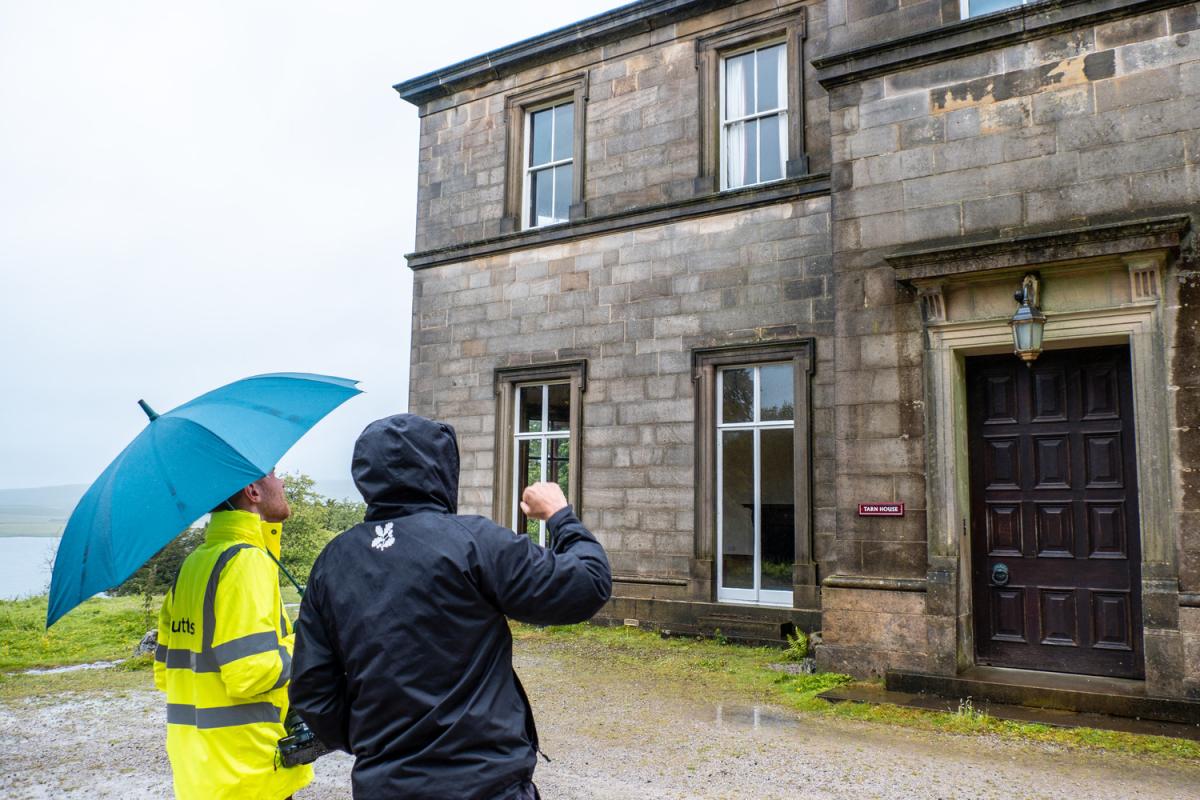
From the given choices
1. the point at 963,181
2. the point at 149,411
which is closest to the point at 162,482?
the point at 149,411

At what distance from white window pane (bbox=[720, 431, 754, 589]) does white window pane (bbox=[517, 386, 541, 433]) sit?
9.17 feet

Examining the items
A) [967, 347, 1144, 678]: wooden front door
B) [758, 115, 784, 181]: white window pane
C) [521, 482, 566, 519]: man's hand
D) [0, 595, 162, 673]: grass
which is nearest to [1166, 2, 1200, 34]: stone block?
[967, 347, 1144, 678]: wooden front door

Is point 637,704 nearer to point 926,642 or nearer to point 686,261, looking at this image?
point 926,642

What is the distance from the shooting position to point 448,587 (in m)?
2.28

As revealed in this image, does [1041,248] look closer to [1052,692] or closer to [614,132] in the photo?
[1052,692]

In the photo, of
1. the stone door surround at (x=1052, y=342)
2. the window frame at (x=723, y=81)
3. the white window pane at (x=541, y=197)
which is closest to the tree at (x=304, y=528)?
the white window pane at (x=541, y=197)

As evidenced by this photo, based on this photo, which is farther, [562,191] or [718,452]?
[562,191]

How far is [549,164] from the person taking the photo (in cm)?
1262

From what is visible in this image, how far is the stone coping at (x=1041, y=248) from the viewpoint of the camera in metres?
6.61

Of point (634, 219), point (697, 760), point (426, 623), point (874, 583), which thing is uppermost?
point (634, 219)

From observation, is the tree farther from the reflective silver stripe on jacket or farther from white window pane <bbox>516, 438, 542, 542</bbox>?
the reflective silver stripe on jacket

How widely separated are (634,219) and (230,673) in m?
9.10

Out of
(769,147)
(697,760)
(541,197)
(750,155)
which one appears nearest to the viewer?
(697,760)

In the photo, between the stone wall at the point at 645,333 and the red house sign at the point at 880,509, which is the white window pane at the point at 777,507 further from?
the red house sign at the point at 880,509
